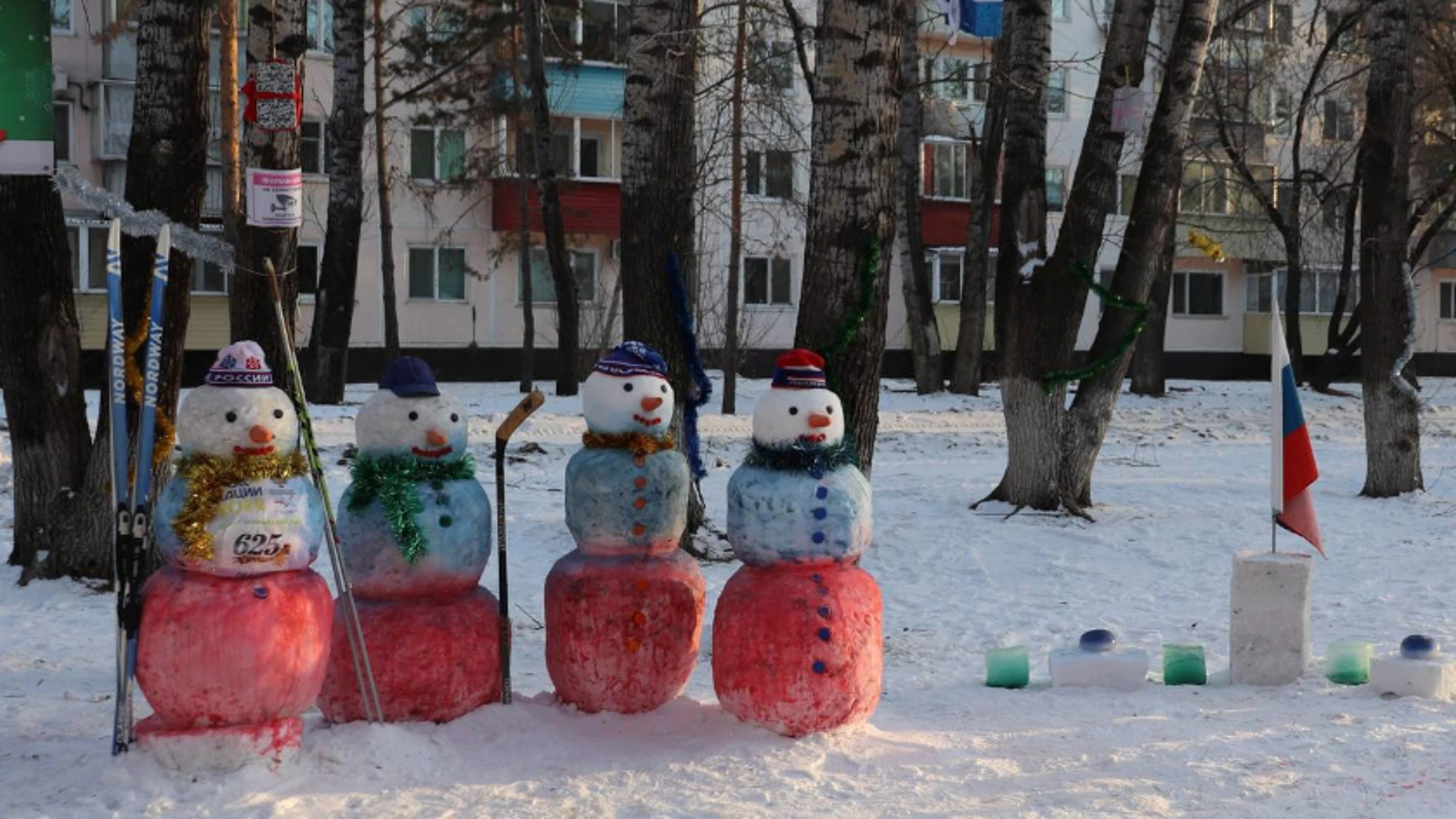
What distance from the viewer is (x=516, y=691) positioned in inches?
248

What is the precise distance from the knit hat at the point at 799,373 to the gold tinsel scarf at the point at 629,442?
0.48 m

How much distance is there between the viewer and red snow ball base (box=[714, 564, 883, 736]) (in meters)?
5.46

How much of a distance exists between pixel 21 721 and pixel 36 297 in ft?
11.5

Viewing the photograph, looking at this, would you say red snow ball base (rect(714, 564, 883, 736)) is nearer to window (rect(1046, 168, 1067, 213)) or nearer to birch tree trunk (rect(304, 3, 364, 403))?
birch tree trunk (rect(304, 3, 364, 403))

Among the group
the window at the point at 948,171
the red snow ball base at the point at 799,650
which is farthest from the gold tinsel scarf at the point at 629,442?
the window at the point at 948,171

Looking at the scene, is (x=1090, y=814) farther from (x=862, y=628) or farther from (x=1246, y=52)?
(x=1246, y=52)

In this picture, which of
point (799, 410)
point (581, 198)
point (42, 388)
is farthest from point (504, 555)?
point (581, 198)

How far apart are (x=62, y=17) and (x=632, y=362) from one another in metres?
27.0

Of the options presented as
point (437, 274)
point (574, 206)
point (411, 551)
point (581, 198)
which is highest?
point (581, 198)


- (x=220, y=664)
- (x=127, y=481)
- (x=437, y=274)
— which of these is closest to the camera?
(x=220, y=664)

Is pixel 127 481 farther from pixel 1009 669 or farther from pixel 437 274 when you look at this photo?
pixel 437 274

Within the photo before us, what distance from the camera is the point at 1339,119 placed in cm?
3519

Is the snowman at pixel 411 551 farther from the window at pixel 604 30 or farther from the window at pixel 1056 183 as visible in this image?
the window at pixel 1056 183

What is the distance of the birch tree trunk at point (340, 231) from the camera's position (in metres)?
18.1
